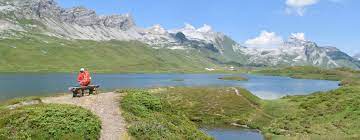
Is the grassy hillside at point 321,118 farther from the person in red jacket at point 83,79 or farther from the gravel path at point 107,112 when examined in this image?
the person in red jacket at point 83,79

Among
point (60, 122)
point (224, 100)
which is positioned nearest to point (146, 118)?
point (60, 122)

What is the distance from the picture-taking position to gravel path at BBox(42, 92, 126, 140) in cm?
3003

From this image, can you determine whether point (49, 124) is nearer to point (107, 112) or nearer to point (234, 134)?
point (107, 112)

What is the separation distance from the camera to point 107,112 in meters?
34.3

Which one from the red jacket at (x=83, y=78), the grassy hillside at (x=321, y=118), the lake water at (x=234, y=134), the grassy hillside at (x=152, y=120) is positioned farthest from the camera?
the lake water at (x=234, y=134)

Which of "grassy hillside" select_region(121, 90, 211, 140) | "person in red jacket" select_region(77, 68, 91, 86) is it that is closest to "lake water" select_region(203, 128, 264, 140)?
"grassy hillside" select_region(121, 90, 211, 140)

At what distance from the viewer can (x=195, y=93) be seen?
86.2 m

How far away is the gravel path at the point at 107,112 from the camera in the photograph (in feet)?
98.5

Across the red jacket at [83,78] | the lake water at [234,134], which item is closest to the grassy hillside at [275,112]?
the lake water at [234,134]

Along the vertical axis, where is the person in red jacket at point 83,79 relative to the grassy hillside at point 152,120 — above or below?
above

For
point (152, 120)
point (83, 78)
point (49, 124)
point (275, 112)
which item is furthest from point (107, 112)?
point (275, 112)

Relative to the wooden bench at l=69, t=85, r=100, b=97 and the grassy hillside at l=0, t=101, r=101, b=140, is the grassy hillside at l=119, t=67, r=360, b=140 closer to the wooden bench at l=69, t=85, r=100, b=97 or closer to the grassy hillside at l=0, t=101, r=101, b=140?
the wooden bench at l=69, t=85, r=100, b=97

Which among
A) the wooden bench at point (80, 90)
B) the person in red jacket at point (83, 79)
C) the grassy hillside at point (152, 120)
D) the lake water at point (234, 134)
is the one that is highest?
the person in red jacket at point (83, 79)

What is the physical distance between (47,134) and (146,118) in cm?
919
